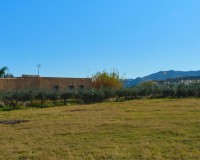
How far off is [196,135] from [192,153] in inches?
85.3

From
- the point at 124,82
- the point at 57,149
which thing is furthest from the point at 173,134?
the point at 124,82

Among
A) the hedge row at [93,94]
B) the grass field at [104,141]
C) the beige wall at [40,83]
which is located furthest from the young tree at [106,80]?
the grass field at [104,141]

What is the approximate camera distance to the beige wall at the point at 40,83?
39.1m

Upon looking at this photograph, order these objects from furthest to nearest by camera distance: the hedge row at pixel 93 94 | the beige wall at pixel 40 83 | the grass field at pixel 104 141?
the beige wall at pixel 40 83 < the hedge row at pixel 93 94 < the grass field at pixel 104 141

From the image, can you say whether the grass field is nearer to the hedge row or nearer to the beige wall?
the hedge row

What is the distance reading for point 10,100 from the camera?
29969 millimetres

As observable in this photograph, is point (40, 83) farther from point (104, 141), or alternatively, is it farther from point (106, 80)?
point (104, 141)

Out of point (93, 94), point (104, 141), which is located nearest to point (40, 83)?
point (93, 94)

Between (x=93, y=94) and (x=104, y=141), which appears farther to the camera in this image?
(x=93, y=94)

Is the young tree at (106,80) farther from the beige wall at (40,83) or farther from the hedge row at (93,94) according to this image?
the hedge row at (93,94)

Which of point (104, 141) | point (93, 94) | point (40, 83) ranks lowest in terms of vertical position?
point (104, 141)

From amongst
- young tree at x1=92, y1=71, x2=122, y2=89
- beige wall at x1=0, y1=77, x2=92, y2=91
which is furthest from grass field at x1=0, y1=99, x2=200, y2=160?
young tree at x1=92, y1=71, x2=122, y2=89

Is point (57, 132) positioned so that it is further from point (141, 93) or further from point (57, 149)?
point (141, 93)

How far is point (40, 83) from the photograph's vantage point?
4231 centimetres
